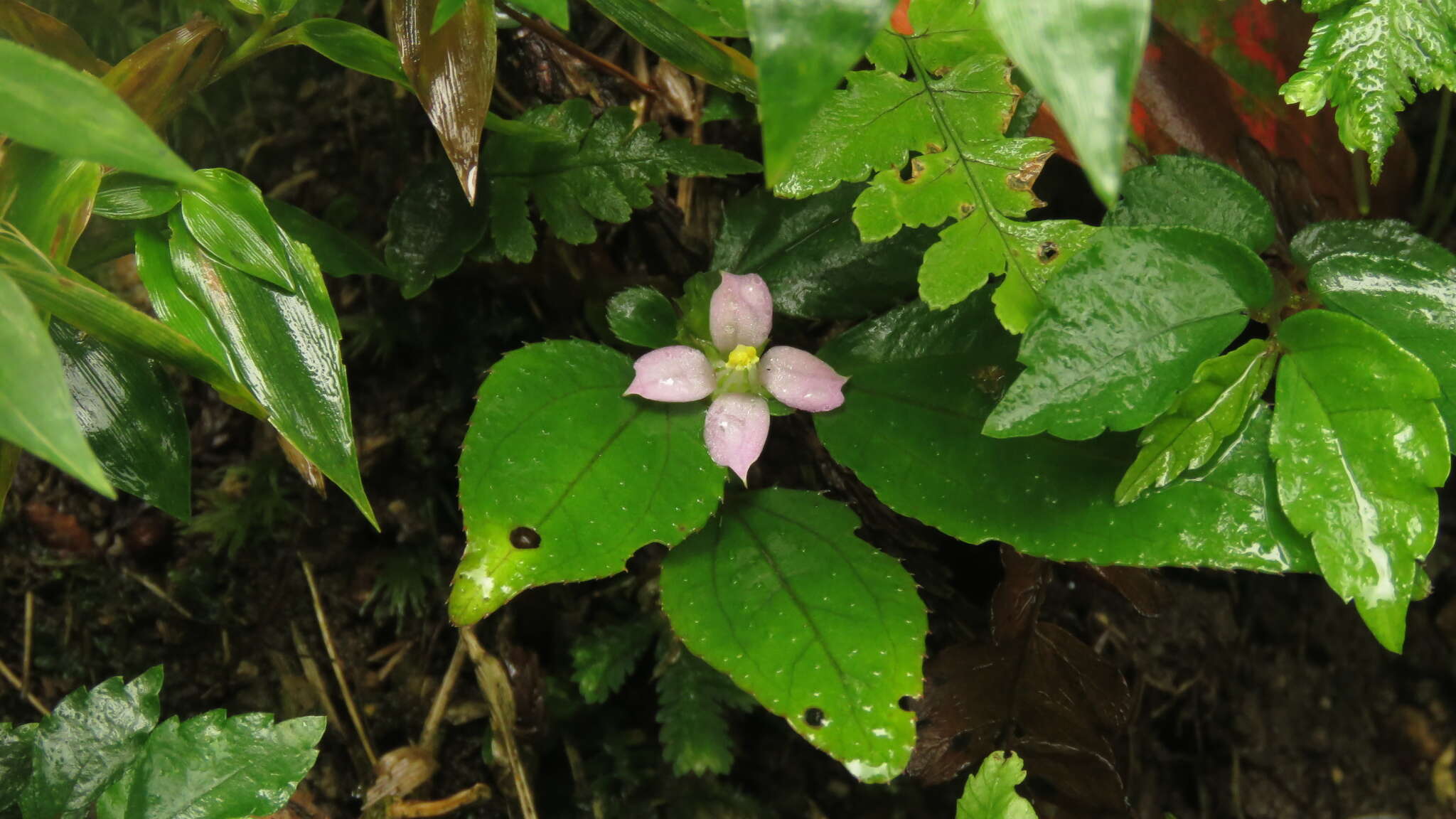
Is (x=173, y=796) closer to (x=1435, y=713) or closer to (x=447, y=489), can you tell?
(x=447, y=489)

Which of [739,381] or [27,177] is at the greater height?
[27,177]

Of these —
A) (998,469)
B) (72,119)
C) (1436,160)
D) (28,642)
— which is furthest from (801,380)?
(28,642)

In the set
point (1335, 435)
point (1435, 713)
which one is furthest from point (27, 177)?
point (1435, 713)

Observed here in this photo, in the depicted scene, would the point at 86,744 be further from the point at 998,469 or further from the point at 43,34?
the point at 998,469

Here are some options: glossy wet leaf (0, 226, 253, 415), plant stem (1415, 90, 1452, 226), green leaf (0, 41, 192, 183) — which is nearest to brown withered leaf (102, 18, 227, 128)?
glossy wet leaf (0, 226, 253, 415)

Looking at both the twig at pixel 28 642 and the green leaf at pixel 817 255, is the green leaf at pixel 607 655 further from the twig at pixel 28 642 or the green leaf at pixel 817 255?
the twig at pixel 28 642

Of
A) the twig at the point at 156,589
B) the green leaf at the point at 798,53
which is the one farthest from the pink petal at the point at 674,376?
the twig at the point at 156,589
